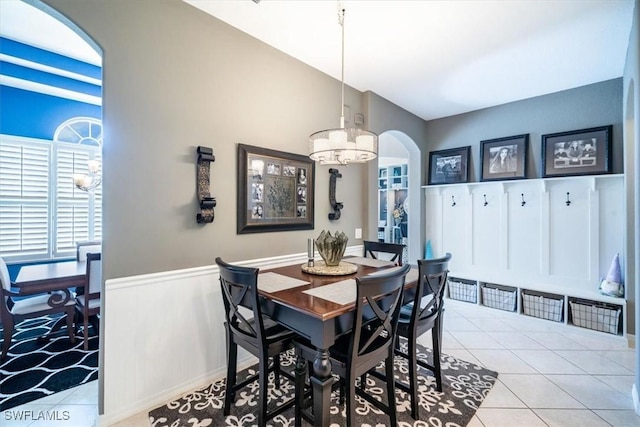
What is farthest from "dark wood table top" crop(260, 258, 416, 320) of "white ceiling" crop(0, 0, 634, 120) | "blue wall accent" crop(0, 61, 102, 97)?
"blue wall accent" crop(0, 61, 102, 97)

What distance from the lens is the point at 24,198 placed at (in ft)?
11.6

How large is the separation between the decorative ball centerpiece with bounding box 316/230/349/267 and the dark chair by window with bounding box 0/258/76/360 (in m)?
2.66

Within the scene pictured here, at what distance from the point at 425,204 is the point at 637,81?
2.86m

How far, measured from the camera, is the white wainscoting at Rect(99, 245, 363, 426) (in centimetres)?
172

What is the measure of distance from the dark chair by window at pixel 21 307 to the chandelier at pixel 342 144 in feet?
9.53

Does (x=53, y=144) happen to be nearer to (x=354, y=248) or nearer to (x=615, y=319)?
(x=354, y=248)

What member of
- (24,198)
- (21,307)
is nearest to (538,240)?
(21,307)

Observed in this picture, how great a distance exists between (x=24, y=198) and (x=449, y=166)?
6.06 metres

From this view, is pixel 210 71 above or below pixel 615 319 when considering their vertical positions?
A: above

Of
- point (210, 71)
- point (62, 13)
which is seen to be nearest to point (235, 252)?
point (210, 71)

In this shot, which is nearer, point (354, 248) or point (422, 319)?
point (422, 319)

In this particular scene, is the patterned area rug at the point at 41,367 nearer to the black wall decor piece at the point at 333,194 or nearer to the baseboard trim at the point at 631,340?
the black wall decor piece at the point at 333,194

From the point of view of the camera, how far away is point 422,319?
6.13ft

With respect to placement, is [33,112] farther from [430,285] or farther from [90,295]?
[430,285]
